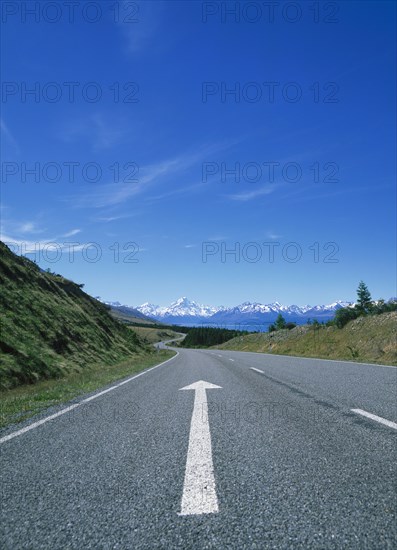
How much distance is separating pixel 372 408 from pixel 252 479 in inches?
155

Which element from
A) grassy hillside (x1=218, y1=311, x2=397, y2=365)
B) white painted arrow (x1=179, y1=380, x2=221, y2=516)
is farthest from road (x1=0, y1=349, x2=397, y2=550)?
grassy hillside (x1=218, y1=311, x2=397, y2=365)

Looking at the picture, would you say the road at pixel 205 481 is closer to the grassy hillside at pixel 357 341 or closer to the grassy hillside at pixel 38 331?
the grassy hillside at pixel 38 331

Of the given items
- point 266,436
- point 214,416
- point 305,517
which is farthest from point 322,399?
point 305,517

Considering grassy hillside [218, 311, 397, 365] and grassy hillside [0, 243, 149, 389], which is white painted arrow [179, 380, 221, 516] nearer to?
grassy hillside [0, 243, 149, 389]

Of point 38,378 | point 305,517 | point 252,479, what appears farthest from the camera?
point 38,378

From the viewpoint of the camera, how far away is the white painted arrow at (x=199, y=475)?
2559 millimetres

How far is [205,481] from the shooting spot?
120 inches

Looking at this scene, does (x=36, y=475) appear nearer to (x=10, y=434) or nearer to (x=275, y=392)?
(x=10, y=434)

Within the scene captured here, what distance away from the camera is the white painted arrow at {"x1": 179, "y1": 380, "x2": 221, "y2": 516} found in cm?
256

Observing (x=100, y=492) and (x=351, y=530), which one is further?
(x=100, y=492)

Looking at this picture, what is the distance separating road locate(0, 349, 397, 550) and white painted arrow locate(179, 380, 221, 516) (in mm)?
15

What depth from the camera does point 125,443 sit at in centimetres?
442

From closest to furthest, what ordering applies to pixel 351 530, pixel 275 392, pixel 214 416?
pixel 351 530, pixel 214 416, pixel 275 392

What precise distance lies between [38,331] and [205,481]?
20.7 metres
